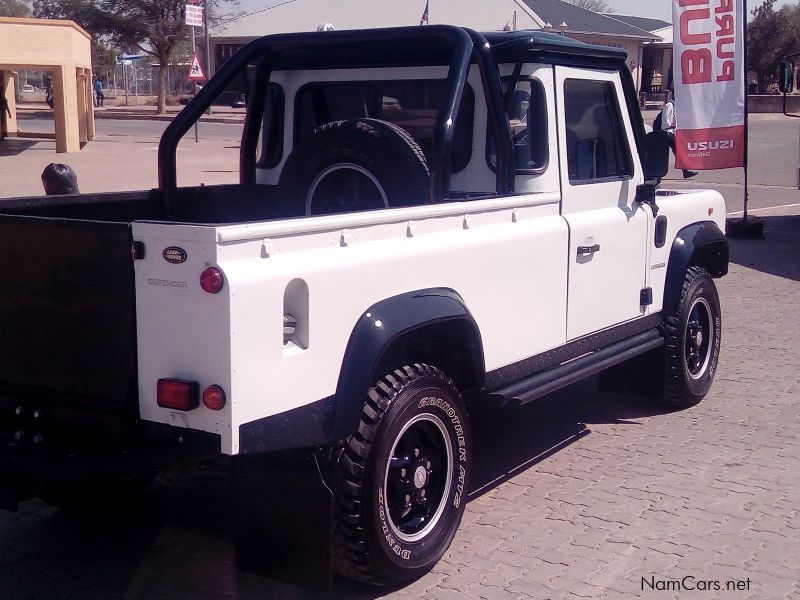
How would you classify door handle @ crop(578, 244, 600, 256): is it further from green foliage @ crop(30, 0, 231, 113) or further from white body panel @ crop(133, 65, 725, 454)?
green foliage @ crop(30, 0, 231, 113)

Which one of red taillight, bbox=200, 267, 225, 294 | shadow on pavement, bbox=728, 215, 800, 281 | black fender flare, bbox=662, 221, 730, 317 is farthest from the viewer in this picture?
shadow on pavement, bbox=728, 215, 800, 281

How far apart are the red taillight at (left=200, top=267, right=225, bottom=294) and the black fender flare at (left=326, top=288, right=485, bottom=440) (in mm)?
661

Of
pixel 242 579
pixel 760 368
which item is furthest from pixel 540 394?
pixel 760 368

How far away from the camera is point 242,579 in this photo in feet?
13.5

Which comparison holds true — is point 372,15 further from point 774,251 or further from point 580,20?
point 774,251

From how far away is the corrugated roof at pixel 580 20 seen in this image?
4781 centimetres

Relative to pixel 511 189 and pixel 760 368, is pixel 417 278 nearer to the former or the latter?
pixel 511 189

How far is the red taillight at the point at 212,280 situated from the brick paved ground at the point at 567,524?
1.46 m

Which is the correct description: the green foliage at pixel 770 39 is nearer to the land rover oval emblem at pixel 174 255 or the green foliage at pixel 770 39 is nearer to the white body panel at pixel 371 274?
the white body panel at pixel 371 274

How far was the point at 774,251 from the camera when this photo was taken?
43.0 feet

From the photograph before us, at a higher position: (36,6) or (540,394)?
(36,6)

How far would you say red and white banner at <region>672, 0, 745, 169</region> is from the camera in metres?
11.1

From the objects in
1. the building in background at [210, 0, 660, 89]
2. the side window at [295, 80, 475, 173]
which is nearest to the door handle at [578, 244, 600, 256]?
the side window at [295, 80, 475, 173]

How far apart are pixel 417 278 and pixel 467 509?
1.45 metres
